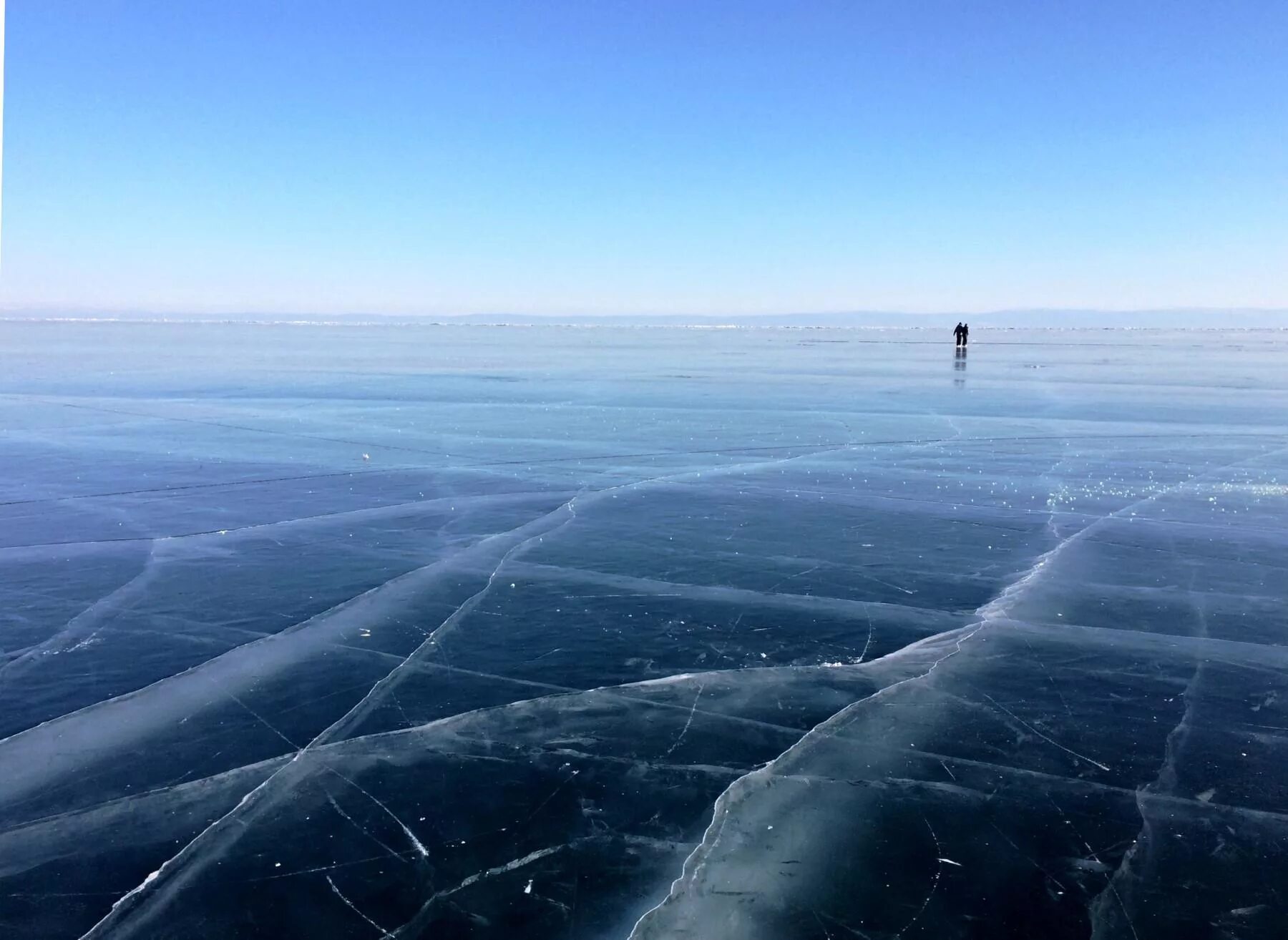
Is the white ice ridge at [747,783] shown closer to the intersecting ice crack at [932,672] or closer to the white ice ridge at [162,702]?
the intersecting ice crack at [932,672]

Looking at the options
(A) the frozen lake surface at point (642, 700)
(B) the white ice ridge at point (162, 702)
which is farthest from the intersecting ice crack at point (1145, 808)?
(B) the white ice ridge at point (162, 702)

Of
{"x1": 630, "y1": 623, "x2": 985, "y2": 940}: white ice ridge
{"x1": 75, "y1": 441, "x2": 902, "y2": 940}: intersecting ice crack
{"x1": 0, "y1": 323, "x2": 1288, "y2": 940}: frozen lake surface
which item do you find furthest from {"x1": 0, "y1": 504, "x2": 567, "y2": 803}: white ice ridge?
{"x1": 630, "y1": 623, "x2": 985, "y2": 940}: white ice ridge

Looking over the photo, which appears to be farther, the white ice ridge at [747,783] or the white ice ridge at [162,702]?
the white ice ridge at [162,702]

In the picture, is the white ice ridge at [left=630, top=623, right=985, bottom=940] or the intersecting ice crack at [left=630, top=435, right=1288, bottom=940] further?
the intersecting ice crack at [left=630, top=435, right=1288, bottom=940]

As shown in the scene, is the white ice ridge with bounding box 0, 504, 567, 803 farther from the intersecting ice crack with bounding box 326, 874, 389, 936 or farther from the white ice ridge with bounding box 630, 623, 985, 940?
the white ice ridge with bounding box 630, 623, 985, 940

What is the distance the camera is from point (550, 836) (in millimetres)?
3318

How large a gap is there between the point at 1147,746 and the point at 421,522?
5.79 meters

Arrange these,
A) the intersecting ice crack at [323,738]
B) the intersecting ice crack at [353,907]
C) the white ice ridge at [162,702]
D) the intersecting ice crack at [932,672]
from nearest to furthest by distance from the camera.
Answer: the intersecting ice crack at [353,907] < the intersecting ice crack at [323,738] < the intersecting ice crack at [932,672] < the white ice ridge at [162,702]

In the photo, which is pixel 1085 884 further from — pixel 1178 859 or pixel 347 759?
pixel 347 759

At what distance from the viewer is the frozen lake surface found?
3029 millimetres

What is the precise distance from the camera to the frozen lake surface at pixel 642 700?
303cm

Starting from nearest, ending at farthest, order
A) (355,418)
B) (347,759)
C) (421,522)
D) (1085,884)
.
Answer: (1085,884) < (347,759) < (421,522) < (355,418)

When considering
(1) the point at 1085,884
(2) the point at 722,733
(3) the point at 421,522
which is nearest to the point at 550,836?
(2) the point at 722,733

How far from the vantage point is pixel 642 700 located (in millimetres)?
4426
